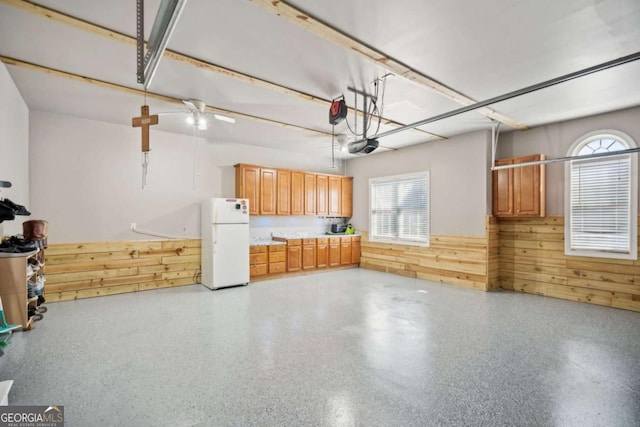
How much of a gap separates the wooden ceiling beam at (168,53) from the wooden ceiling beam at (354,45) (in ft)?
3.59

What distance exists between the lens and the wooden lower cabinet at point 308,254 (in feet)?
21.3

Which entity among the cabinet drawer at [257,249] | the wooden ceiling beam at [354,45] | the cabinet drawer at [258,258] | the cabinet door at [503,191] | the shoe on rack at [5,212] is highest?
the wooden ceiling beam at [354,45]

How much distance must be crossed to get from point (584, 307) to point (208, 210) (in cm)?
613

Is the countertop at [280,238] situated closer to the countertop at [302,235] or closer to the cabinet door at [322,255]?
the countertop at [302,235]

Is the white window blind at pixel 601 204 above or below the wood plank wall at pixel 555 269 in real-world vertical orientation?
above

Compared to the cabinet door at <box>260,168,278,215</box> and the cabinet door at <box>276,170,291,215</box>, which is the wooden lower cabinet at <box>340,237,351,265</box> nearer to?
the cabinet door at <box>276,170,291,215</box>

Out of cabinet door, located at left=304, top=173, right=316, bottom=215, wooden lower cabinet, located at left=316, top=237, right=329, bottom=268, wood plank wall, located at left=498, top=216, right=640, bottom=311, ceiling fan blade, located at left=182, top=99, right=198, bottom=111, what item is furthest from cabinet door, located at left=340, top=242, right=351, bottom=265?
ceiling fan blade, located at left=182, top=99, right=198, bottom=111

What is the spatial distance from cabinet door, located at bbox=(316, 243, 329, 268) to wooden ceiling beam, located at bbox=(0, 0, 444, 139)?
3437mm

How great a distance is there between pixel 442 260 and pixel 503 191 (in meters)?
1.66

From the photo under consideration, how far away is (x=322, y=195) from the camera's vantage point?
7207 millimetres

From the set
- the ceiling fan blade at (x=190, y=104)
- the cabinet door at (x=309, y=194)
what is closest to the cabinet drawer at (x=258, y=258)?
the cabinet door at (x=309, y=194)

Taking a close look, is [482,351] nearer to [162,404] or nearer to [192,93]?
[162,404]

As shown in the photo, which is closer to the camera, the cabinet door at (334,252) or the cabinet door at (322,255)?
the cabinet door at (322,255)

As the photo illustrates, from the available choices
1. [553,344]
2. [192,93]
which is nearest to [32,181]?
[192,93]
